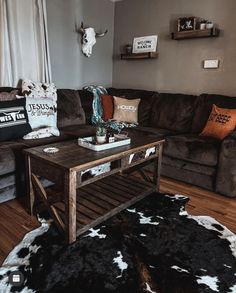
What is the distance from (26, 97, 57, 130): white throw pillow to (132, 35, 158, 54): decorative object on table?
1722mm

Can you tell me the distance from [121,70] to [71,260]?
10.9 ft

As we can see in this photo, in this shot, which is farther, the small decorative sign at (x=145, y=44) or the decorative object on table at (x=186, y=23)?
the small decorative sign at (x=145, y=44)

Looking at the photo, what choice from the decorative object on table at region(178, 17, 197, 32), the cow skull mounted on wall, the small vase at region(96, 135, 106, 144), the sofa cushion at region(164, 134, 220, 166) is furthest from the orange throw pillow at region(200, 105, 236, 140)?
the cow skull mounted on wall

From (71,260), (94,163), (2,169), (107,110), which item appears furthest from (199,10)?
(71,260)

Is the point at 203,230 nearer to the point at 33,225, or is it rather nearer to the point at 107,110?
the point at 33,225

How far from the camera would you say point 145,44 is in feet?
12.4

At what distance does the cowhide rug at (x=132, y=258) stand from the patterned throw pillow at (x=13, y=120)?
37.1 inches

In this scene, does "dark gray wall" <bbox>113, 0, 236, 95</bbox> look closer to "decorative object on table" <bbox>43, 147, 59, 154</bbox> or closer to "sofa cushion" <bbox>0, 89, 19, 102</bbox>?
"sofa cushion" <bbox>0, 89, 19, 102</bbox>

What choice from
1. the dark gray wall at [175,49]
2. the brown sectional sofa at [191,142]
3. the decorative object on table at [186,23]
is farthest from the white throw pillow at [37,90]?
the decorative object on table at [186,23]

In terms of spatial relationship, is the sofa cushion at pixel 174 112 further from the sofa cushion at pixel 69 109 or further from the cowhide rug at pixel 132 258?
the cowhide rug at pixel 132 258

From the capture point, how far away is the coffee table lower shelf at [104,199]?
6.04ft

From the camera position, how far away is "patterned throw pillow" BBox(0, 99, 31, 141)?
2342 mm

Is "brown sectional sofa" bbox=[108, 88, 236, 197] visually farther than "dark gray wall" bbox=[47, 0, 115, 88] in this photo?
No

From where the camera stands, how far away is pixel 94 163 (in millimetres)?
1646
